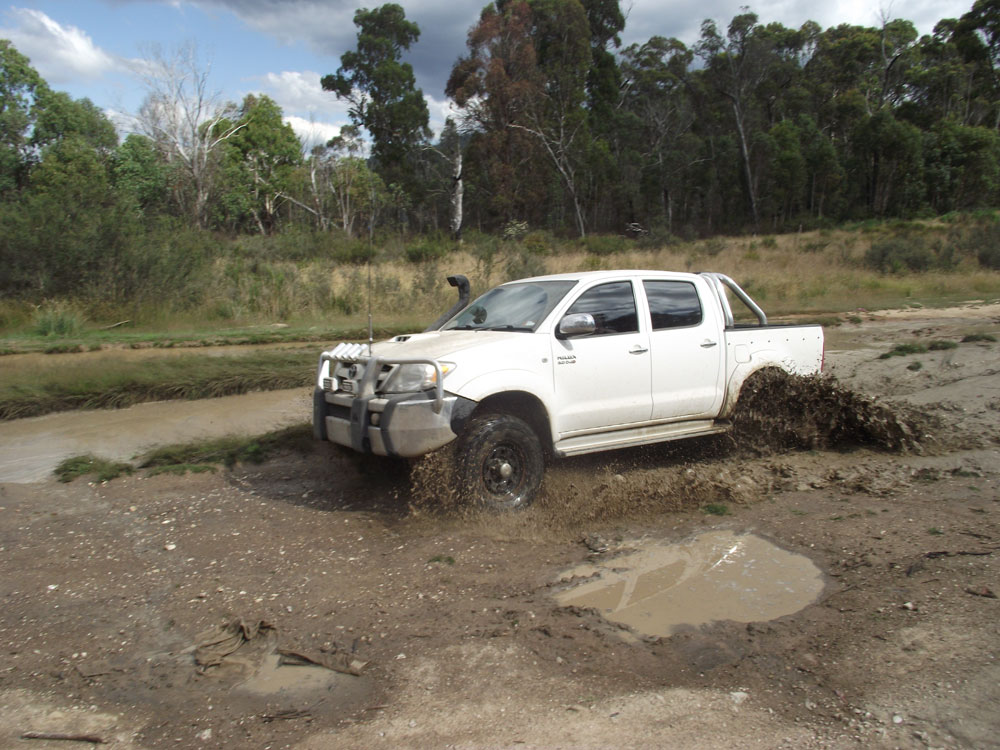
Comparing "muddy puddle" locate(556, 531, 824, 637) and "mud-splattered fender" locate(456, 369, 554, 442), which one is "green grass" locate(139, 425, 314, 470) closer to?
"mud-splattered fender" locate(456, 369, 554, 442)

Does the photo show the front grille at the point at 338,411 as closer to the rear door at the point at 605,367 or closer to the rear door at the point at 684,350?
the rear door at the point at 605,367

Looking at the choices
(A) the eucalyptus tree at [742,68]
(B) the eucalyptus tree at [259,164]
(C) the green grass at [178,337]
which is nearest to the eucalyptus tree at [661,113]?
(A) the eucalyptus tree at [742,68]

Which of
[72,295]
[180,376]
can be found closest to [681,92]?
[72,295]

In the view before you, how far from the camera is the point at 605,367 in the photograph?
21.6 feet

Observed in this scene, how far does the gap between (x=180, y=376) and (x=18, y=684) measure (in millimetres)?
7695

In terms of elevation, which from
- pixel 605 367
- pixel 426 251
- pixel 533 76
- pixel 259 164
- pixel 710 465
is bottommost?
pixel 710 465

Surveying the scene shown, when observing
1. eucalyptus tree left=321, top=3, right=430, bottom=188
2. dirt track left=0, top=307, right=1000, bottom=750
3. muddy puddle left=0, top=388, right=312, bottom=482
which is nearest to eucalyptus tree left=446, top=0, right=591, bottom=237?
eucalyptus tree left=321, top=3, right=430, bottom=188

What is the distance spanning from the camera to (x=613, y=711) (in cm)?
346

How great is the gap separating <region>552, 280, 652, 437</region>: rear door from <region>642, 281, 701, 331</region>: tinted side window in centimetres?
20

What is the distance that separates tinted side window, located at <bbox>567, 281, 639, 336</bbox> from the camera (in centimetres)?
673

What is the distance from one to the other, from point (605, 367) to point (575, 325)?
0.49 metres

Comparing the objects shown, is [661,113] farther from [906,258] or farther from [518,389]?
[518,389]

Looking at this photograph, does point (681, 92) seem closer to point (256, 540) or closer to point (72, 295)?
point (72, 295)

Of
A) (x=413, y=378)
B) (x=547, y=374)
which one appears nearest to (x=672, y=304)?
(x=547, y=374)
